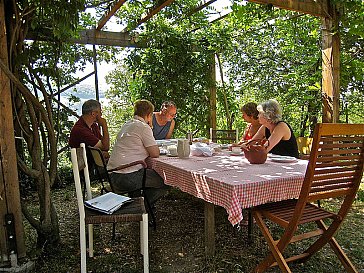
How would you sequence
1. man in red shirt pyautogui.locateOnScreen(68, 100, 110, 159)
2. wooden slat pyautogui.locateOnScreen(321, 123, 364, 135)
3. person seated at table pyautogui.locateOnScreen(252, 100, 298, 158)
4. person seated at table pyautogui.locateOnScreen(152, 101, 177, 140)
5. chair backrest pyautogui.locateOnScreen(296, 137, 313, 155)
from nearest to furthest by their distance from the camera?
1. wooden slat pyautogui.locateOnScreen(321, 123, 364, 135)
2. person seated at table pyautogui.locateOnScreen(252, 100, 298, 158)
3. man in red shirt pyautogui.locateOnScreen(68, 100, 110, 159)
4. chair backrest pyautogui.locateOnScreen(296, 137, 313, 155)
5. person seated at table pyautogui.locateOnScreen(152, 101, 177, 140)

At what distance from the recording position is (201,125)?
6.03 meters

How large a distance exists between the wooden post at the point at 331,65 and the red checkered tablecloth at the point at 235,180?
2049 mm

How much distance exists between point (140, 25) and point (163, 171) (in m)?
3.39

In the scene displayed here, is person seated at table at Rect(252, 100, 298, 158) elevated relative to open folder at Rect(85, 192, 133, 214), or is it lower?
elevated

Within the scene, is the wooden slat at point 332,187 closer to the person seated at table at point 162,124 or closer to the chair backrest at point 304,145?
the chair backrest at point 304,145

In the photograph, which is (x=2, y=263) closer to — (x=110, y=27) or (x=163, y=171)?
(x=163, y=171)

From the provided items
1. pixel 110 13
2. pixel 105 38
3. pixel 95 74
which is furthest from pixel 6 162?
pixel 105 38

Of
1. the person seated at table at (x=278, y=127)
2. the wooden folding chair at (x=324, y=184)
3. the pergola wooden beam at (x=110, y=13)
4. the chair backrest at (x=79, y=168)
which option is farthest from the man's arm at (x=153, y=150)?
the pergola wooden beam at (x=110, y=13)

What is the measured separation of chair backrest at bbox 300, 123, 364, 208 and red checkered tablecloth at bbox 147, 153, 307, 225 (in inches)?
8.2

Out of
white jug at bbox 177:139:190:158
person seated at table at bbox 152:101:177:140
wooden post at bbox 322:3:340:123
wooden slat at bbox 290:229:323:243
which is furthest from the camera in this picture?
person seated at table at bbox 152:101:177:140

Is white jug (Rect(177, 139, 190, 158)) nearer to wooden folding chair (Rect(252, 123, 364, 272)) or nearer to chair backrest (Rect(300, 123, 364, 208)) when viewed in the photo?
wooden folding chair (Rect(252, 123, 364, 272))

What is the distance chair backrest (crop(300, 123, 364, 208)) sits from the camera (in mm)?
1841

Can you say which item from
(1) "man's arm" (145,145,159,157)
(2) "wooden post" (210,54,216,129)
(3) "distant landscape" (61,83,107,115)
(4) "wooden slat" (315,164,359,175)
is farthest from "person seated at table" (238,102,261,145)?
(3) "distant landscape" (61,83,107,115)

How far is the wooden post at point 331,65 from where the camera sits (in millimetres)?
4293
